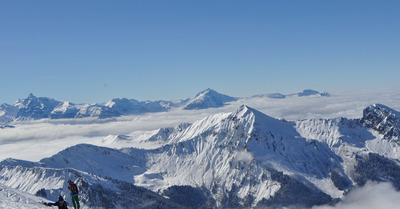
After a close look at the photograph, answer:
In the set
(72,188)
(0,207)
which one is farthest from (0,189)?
(72,188)

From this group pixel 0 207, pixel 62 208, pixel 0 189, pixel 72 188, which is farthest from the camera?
pixel 0 189

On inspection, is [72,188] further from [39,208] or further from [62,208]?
[39,208]

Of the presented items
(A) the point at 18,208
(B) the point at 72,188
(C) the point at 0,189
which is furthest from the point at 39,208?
(C) the point at 0,189

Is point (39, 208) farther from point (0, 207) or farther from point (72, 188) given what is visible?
point (72, 188)

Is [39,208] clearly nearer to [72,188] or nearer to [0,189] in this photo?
[72,188]

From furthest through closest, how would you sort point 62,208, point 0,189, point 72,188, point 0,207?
point 0,189, point 0,207, point 72,188, point 62,208

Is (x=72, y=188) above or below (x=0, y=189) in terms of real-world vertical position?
above

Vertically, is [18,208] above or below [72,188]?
below

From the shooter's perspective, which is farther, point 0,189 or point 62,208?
point 0,189
